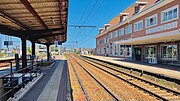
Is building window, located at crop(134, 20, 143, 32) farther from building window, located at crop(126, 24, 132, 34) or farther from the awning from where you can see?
the awning

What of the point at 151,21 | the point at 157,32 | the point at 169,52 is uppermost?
the point at 151,21

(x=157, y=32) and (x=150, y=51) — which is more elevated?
(x=157, y=32)

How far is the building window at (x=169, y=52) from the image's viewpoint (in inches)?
772

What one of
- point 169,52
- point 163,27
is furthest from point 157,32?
point 169,52

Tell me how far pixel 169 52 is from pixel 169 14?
390 cm

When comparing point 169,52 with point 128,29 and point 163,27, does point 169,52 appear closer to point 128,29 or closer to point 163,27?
point 163,27

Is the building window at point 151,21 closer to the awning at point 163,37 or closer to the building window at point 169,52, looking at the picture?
the building window at point 169,52

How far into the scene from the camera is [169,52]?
20.5 meters

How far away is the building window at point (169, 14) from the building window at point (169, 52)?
282 centimetres

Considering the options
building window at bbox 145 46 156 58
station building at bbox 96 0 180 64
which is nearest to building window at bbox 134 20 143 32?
station building at bbox 96 0 180 64

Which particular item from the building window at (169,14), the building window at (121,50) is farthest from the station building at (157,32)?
the building window at (121,50)

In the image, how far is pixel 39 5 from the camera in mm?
8422

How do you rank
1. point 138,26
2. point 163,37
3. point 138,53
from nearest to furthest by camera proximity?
point 163,37, point 138,53, point 138,26

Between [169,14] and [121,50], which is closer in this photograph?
[169,14]
